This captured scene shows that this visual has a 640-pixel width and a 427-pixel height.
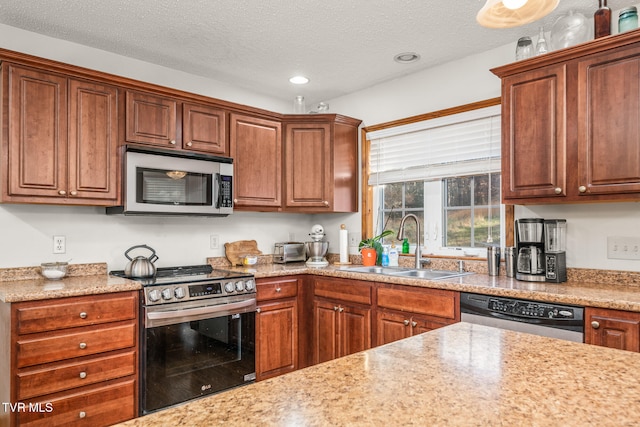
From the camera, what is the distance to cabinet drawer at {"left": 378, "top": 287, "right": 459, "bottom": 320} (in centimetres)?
246

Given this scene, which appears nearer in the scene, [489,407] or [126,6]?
[489,407]

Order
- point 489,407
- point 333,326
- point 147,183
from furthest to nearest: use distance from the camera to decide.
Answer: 1. point 333,326
2. point 147,183
3. point 489,407

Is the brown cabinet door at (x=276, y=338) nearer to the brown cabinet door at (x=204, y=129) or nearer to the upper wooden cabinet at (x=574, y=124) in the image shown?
the brown cabinet door at (x=204, y=129)

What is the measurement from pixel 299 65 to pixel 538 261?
220 cm

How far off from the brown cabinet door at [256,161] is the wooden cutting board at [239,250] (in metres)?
0.43

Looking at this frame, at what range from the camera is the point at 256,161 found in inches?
139

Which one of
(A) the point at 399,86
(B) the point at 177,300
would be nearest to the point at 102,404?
(B) the point at 177,300

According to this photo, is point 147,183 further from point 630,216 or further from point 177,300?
point 630,216

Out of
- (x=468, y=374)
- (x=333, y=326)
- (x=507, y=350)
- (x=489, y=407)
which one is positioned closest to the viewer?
(x=489, y=407)

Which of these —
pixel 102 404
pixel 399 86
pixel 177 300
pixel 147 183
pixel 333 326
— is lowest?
pixel 102 404

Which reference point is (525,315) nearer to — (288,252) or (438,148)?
(438,148)

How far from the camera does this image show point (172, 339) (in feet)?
8.46

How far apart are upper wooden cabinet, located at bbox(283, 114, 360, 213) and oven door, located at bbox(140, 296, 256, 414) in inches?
42.8

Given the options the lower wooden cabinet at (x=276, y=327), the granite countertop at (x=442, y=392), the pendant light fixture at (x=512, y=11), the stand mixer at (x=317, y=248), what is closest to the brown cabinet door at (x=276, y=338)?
the lower wooden cabinet at (x=276, y=327)
